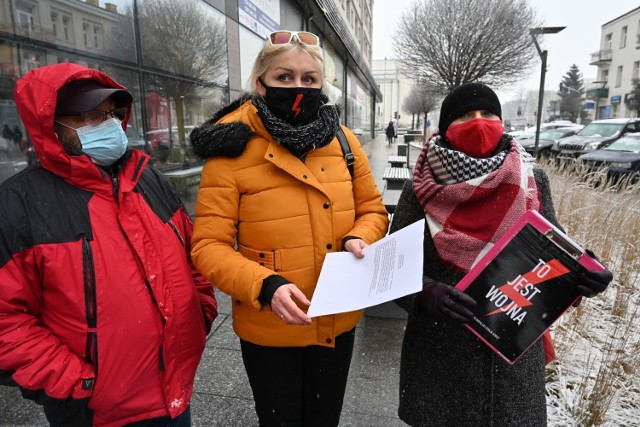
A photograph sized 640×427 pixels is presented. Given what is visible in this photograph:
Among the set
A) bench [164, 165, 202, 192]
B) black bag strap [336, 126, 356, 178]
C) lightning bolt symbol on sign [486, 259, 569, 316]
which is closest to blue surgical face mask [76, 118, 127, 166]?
black bag strap [336, 126, 356, 178]

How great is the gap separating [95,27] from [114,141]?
3.40 m

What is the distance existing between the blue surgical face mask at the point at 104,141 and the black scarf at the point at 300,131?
53 centimetres

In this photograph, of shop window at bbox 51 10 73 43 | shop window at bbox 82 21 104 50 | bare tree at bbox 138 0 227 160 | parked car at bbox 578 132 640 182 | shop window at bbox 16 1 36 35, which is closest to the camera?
shop window at bbox 16 1 36 35

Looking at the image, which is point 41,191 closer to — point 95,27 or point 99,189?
point 99,189

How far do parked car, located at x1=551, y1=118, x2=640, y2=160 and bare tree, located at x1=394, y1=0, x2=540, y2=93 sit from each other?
3.38m

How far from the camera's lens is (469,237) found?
1.47 meters

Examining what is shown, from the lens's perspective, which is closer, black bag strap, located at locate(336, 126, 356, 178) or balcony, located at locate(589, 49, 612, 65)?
black bag strap, located at locate(336, 126, 356, 178)

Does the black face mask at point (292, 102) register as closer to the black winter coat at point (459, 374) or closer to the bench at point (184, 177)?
the black winter coat at point (459, 374)

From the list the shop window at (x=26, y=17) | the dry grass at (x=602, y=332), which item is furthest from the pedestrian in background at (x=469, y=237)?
the shop window at (x=26, y=17)

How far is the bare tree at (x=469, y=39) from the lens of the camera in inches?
543

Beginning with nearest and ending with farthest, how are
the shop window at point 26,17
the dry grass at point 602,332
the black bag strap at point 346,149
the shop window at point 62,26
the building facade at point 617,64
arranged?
the black bag strap at point 346,149 < the dry grass at point 602,332 < the shop window at point 26,17 < the shop window at point 62,26 < the building facade at point 617,64

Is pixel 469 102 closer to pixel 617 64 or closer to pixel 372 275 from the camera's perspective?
pixel 372 275

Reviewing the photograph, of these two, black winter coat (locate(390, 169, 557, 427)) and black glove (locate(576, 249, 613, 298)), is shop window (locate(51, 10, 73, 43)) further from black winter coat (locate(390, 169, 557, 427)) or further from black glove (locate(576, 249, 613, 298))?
black glove (locate(576, 249, 613, 298))

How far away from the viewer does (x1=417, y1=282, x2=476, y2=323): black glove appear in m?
1.31
